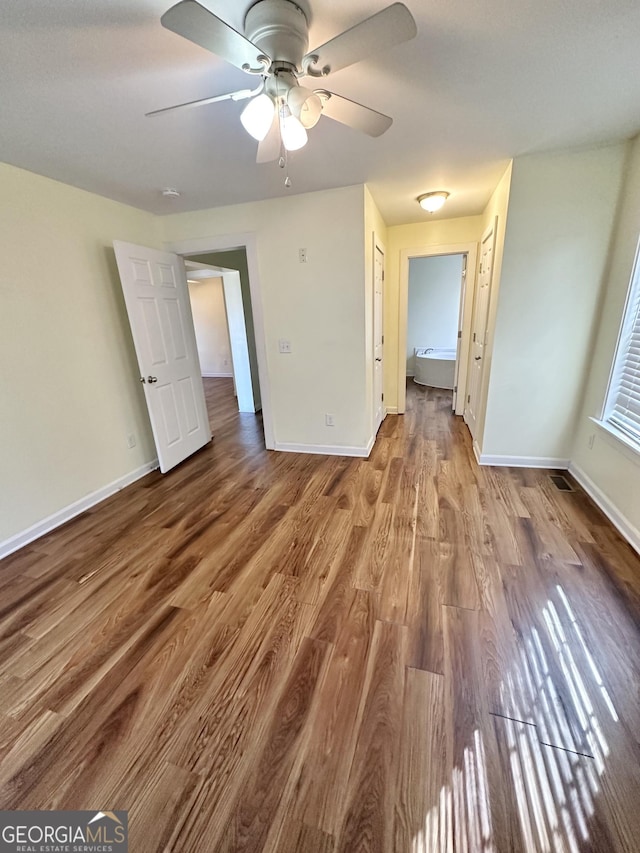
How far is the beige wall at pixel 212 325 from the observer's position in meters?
7.66

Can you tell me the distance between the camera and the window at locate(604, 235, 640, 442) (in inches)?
84.3

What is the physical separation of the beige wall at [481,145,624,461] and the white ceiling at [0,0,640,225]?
201 mm

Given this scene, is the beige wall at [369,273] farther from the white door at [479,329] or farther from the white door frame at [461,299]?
the white door at [479,329]

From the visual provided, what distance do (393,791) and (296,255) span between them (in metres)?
3.33

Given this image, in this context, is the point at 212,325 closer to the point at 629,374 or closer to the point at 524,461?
the point at 524,461

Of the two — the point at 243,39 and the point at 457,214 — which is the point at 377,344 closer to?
the point at 457,214

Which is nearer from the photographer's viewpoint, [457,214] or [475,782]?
[475,782]

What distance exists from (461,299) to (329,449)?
274 centimetres

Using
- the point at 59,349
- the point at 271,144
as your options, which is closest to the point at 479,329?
the point at 271,144

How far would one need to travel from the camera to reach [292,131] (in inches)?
53.9

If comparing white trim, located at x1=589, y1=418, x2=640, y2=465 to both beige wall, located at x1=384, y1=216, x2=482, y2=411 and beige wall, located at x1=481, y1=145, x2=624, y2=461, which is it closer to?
beige wall, located at x1=481, y1=145, x2=624, y2=461

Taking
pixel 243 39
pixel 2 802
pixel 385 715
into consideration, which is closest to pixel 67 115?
pixel 243 39

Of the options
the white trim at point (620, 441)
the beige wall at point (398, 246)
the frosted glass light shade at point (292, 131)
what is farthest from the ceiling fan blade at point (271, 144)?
the beige wall at point (398, 246)

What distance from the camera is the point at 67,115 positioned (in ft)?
5.45
